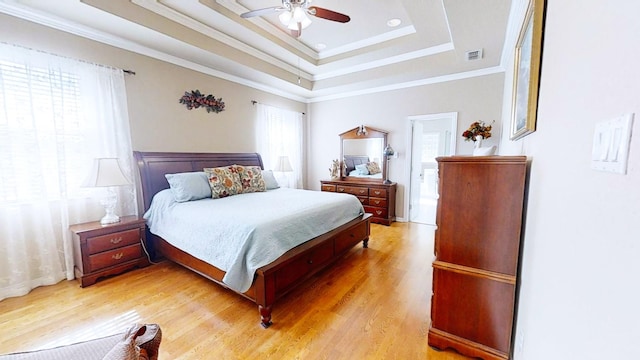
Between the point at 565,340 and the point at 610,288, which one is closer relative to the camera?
the point at 610,288

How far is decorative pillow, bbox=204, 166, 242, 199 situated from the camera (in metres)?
3.20

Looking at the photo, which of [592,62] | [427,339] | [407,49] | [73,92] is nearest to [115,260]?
[73,92]

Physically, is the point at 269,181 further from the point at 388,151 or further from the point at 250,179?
the point at 388,151

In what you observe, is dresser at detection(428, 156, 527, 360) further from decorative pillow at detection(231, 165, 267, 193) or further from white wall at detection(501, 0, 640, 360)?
decorative pillow at detection(231, 165, 267, 193)

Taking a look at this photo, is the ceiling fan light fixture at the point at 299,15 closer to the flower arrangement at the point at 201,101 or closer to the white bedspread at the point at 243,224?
the white bedspread at the point at 243,224

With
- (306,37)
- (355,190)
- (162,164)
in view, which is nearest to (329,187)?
(355,190)

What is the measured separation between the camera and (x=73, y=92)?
257 cm

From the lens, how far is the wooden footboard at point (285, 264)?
1.94 meters

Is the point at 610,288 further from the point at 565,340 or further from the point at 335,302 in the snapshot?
the point at 335,302

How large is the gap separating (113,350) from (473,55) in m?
4.21

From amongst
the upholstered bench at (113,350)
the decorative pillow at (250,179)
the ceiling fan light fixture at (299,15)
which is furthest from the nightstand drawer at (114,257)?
the ceiling fan light fixture at (299,15)

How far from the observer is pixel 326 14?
231 centimetres

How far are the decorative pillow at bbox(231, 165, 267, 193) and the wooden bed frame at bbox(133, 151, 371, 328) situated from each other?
49cm

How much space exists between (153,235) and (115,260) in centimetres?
44
